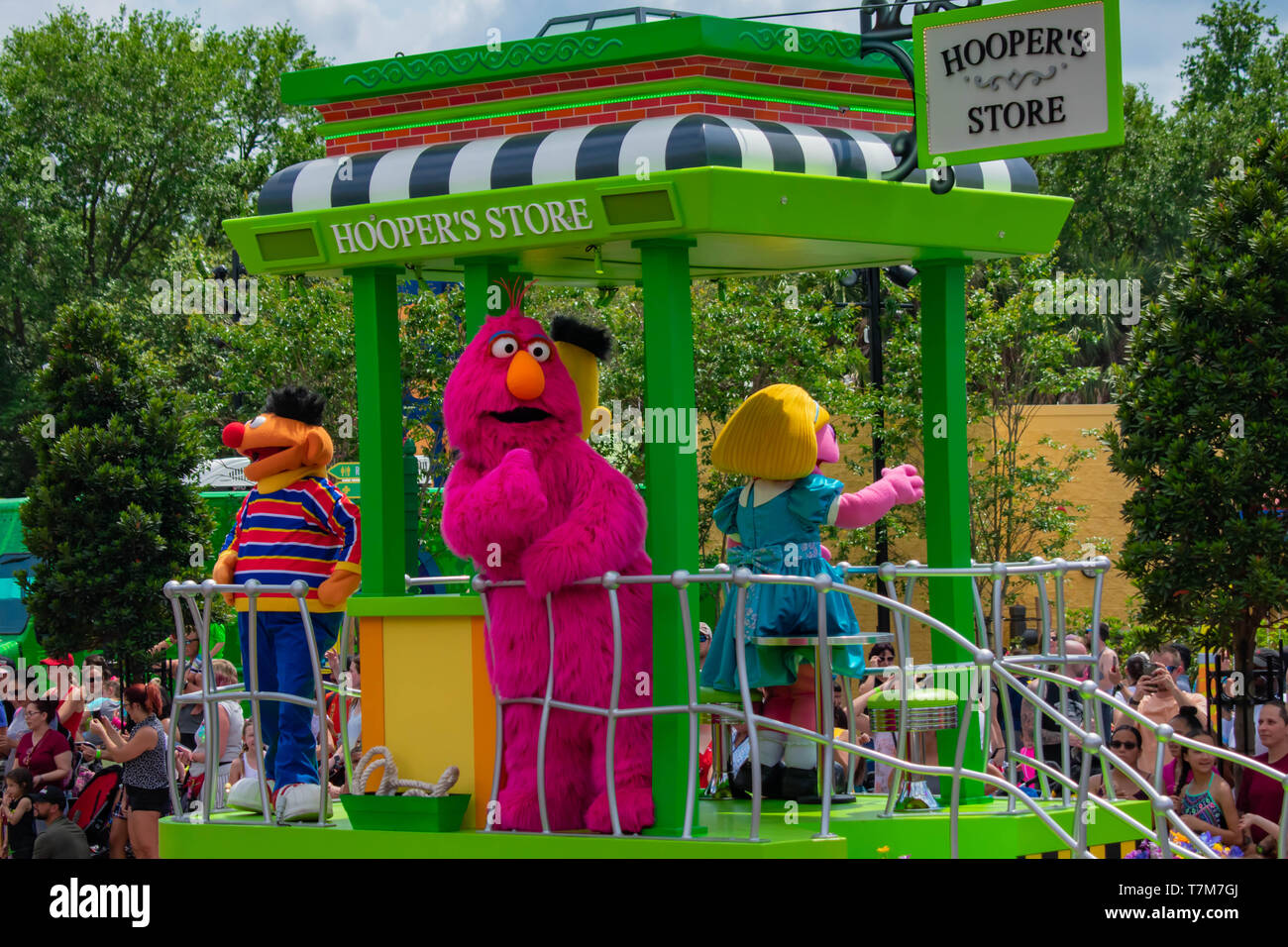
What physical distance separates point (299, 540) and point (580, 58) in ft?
8.15

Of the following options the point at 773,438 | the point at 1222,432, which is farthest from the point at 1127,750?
the point at 773,438

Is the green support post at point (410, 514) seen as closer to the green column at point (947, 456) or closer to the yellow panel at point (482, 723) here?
the yellow panel at point (482, 723)

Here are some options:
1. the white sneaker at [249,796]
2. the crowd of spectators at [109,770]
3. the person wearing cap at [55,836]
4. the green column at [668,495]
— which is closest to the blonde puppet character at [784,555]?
the green column at [668,495]

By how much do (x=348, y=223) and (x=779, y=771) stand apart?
115 inches

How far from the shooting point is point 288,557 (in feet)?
23.1

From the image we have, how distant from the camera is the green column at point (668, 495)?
586 cm

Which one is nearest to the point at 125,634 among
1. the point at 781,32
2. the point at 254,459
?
the point at 254,459

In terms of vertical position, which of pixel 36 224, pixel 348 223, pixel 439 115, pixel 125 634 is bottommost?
pixel 125 634

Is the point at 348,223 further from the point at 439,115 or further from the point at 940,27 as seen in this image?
the point at 940,27

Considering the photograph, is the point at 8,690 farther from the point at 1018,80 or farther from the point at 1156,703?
the point at 1018,80

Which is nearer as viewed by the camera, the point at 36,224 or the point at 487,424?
the point at 487,424

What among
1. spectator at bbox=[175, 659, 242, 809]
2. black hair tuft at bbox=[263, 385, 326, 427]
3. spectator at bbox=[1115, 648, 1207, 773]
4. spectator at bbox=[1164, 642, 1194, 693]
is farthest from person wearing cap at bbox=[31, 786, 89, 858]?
spectator at bbox=[1164, 642, 1194, 693]

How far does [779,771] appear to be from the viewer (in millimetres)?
6793
